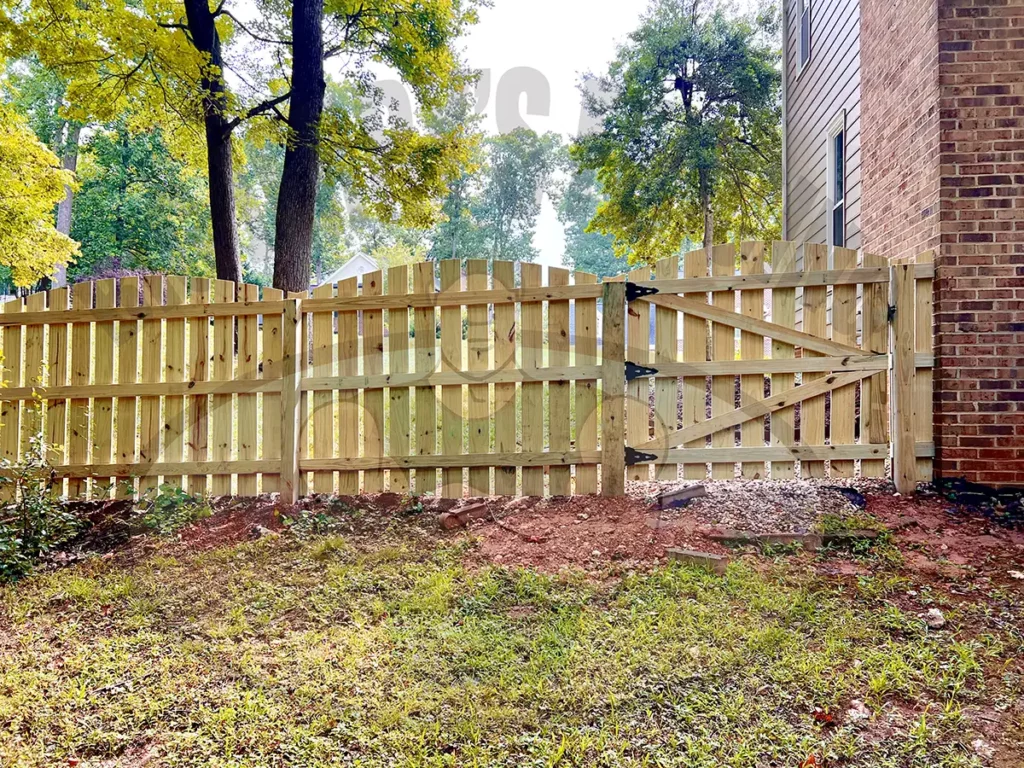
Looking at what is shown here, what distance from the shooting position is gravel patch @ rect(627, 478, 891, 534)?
3.73 metres

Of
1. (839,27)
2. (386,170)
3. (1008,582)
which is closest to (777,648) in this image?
(1008,582)

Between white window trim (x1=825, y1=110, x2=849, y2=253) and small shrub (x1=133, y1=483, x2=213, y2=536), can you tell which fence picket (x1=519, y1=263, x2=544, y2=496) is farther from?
white window trim (x1=825, y1=110, x2=849, y2=253)

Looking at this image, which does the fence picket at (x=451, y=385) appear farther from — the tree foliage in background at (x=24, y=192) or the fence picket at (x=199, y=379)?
the tree foliage in background at (x=24, y=192)

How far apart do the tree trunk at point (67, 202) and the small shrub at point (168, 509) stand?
1841 cm

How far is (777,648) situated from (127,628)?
292 cm

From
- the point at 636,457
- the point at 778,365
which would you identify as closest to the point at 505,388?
the point at 636,457

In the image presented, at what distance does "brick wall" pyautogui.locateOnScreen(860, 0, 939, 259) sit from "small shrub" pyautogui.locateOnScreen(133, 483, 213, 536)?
5544 millimetres

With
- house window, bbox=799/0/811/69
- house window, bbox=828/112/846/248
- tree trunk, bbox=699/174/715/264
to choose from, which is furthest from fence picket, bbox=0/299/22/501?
tree trunk, bbox=699/174/715/264

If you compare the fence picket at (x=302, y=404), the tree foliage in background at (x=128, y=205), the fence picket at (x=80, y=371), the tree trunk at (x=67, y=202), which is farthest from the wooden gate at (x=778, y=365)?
the tree foliage in background at (x=128, y=205)

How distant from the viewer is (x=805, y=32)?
9.25 m

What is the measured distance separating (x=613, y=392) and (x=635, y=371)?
0.22 metres

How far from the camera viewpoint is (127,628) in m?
2.85

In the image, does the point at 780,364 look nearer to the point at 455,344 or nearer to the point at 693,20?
the point at 455,344

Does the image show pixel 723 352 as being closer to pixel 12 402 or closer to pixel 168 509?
pixel 168 509
